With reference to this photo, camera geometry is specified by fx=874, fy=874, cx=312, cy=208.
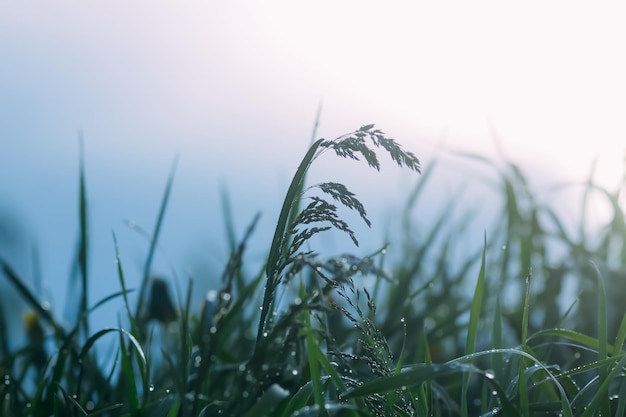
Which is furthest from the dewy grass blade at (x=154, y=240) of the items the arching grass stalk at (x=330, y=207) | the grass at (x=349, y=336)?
the arching grass stalk at (x=330, y=207)

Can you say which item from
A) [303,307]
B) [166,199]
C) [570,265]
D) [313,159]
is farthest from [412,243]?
[303,307]

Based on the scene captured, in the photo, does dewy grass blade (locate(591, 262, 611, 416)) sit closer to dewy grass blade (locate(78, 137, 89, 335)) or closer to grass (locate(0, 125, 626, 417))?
grass (locate(0, 125, 626, 417))

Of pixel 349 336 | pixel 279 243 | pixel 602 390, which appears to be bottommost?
pixel 349 336

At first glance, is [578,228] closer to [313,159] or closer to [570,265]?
[570,265]

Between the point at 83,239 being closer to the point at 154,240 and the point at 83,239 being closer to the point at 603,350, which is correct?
the point at 154,240

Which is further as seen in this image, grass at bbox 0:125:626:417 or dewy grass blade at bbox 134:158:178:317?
dewy grass blade at bbox 134:158:178:317

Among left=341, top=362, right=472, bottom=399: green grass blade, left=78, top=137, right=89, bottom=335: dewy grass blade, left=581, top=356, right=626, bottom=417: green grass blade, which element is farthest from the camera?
left=78, top=137, right=89, bottom=335: dewy grass blade

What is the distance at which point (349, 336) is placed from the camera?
1.88 metres

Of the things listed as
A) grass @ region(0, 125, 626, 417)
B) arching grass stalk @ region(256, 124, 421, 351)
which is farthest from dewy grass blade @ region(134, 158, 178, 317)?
arching grass stalk @ region(256, 124, 421, 351)

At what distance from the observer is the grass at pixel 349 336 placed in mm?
778

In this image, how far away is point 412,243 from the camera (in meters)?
2.42

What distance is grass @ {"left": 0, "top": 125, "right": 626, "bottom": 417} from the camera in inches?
30.6

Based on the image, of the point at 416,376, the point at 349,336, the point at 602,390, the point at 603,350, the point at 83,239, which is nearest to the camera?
the point at 416,376

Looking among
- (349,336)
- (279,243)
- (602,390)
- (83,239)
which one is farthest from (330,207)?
(349,336)
